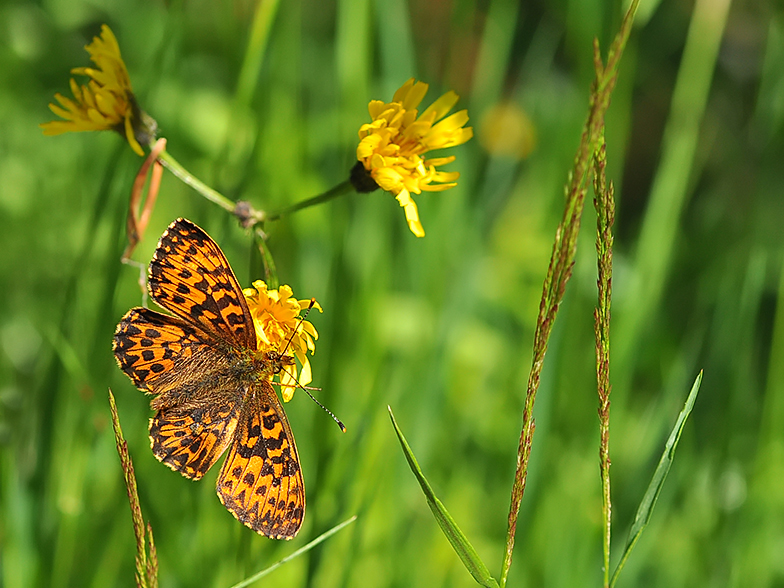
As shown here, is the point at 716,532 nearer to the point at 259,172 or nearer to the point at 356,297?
the point at 356,297

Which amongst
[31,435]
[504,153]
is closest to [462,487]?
[31,435]

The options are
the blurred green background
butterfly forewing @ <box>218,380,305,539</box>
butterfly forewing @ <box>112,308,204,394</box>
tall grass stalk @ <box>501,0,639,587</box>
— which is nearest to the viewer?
tall grass stalk @ <box>501,0,639,587</box>

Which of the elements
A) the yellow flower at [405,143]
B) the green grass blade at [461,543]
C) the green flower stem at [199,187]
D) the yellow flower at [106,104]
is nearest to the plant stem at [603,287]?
the green grass blade at [461,543]

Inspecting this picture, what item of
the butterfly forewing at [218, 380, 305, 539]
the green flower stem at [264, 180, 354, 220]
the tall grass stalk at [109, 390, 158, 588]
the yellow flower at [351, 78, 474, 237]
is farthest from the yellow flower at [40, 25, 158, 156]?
the tall grass stalk at [109, 390, 158, 588]

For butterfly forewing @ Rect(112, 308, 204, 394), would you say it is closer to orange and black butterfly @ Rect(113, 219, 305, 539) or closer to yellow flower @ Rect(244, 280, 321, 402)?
orange and black butterfly @ Rect(113, 219, 305, 539)

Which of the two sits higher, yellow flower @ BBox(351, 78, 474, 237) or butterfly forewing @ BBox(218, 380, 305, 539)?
yellow flower @ BBox(351, 78, 474, 237)

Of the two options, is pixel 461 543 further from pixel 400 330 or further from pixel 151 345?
pixel 400 330

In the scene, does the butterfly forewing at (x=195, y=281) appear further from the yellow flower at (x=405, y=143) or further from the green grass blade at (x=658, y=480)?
the green grass blade at (x=658, y=480)
